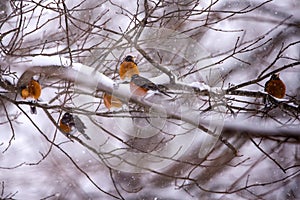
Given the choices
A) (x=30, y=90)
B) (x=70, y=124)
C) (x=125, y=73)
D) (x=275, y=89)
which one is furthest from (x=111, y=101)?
(x=275, y=89)

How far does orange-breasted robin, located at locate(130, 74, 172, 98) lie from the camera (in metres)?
2.05

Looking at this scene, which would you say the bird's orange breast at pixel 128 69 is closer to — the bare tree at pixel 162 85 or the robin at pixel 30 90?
the bare tree at pixel 162 85

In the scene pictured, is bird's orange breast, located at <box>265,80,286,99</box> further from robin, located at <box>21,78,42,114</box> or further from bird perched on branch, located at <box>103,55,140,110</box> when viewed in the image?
robin, located at <box>21,78,42,114</box>

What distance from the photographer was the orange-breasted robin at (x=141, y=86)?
6.73 feet

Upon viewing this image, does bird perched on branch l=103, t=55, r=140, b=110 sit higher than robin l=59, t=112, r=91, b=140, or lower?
higher

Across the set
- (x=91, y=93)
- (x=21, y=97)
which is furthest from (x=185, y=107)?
(x=21, y=97)

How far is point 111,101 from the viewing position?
2.17 meters

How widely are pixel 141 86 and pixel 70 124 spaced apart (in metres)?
0.48

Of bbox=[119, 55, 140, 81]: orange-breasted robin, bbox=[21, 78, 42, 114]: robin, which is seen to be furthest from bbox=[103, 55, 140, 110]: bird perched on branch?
bbox=[21, 78, 42, 114]: robin

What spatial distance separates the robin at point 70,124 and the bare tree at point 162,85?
0.03 metres

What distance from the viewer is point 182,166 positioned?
3740 mm

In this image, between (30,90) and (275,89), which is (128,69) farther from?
(275,89)

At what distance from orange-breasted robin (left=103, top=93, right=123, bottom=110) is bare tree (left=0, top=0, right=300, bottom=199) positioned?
0.11 ft

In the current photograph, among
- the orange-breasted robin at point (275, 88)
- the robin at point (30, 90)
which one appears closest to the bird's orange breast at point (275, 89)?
the orange-breasted robin at point (275, 88)
